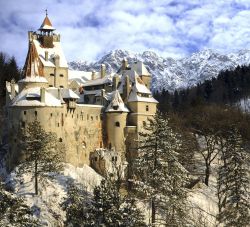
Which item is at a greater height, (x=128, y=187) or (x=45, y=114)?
(x=45, y=114)

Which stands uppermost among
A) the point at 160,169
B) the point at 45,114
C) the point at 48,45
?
the point at 48,45

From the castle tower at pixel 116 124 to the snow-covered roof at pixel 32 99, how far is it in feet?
29.0

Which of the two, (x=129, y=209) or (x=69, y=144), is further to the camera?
(x=69, y=144)

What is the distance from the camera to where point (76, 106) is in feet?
225

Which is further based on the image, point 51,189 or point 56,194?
point 51,189

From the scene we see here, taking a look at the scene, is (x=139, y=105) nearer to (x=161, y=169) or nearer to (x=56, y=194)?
(x=56, y=194)

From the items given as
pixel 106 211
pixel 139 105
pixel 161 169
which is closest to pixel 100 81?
pixel 139 105

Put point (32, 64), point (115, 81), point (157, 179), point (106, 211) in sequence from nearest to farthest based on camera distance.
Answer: point (106, 211)
point (157, 179)
point (32, 64)
point (115, 81)

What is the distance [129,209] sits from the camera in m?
41.0

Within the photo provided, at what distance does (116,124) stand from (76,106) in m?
6.59

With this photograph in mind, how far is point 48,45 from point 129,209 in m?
A: 43.7

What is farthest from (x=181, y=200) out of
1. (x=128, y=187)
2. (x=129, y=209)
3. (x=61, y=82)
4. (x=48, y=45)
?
(x=48, y=45)

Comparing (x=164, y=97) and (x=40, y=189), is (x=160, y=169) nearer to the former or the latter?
(x=40, y=189)

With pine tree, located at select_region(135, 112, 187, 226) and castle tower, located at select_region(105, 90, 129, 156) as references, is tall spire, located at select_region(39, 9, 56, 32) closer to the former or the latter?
castle tower, located at select_region(105, 90, 129, 156)
